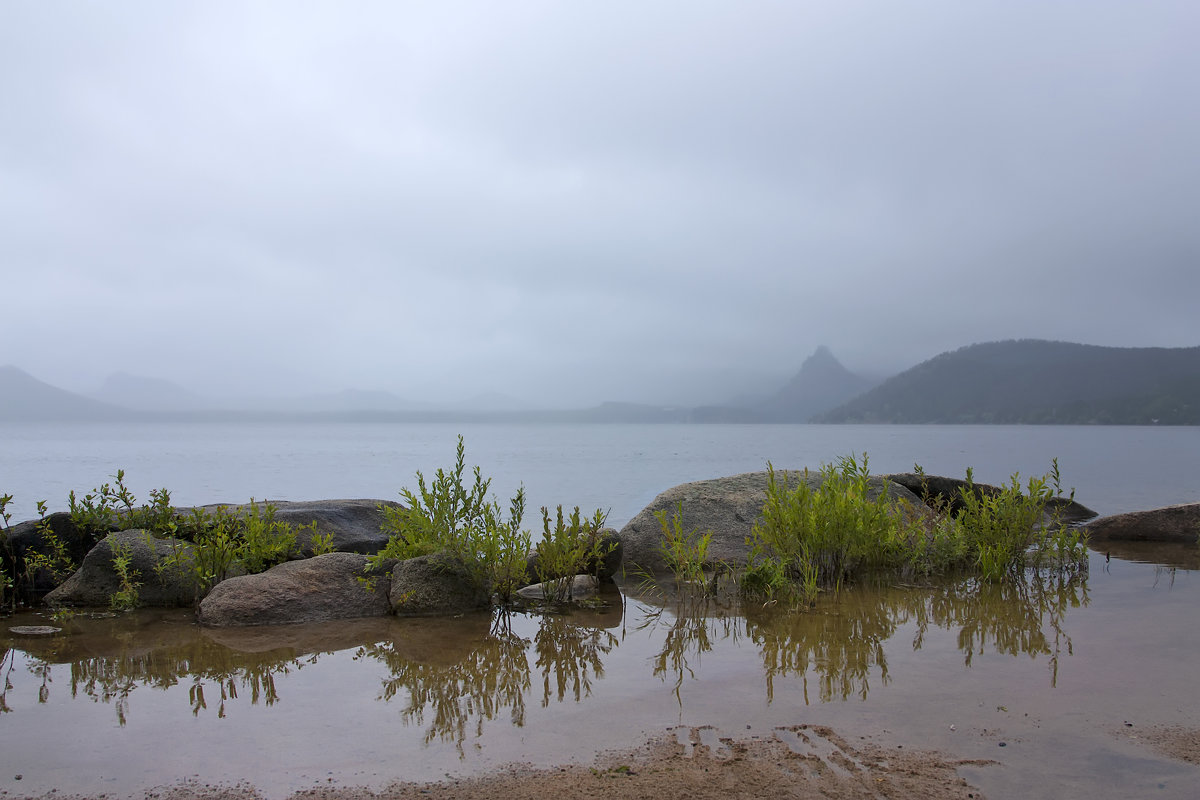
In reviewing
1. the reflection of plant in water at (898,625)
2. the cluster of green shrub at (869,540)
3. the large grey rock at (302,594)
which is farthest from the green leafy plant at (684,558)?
the large grey rock at (302,594)

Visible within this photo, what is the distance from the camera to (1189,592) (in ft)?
28.0

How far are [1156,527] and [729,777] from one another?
1224cm

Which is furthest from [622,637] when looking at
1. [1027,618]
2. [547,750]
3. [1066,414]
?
[1066,414]

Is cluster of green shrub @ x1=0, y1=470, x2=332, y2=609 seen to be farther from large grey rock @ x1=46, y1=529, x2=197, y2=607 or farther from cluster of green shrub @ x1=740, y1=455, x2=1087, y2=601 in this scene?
cluster of green shrub @ x1=740, y1=455, x2=1087, y2=601

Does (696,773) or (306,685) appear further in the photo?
(306,685)

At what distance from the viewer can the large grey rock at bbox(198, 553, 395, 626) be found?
7414mm

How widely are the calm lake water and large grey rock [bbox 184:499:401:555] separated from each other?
2158mm

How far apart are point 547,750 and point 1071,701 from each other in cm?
352

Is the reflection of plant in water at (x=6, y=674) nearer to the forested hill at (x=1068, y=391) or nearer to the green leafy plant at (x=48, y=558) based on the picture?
the green leafy plant at (x=48, y=558)

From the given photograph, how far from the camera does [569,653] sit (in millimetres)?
6582

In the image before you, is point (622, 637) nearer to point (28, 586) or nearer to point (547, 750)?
point (547, 750)

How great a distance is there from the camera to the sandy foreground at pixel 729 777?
3701 millimetres

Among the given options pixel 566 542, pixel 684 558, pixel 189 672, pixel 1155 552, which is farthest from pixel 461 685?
pixel 1155 552

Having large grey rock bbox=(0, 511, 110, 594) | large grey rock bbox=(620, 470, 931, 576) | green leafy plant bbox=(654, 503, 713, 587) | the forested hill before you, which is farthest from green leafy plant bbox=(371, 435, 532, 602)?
the forested hill
